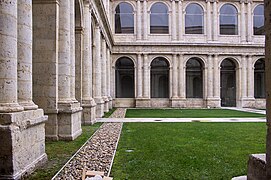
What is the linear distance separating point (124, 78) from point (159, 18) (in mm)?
8400

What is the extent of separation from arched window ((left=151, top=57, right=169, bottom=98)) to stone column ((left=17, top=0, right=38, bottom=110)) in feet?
98.7

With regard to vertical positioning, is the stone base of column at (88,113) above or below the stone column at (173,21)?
below

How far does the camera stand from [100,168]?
6648 mm

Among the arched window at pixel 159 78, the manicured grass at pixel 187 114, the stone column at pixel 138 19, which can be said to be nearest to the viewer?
the manicured grass at pixel 187 114

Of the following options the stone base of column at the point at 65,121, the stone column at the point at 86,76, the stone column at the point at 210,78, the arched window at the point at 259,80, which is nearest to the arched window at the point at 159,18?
the stone column at the point at 210,78

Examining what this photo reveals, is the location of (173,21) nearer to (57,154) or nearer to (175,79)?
(175,79)

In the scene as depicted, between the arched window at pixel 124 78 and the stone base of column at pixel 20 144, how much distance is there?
28.2 meters

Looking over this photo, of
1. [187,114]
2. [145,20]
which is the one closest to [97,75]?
[187,114]

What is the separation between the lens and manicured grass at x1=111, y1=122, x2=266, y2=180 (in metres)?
6.20

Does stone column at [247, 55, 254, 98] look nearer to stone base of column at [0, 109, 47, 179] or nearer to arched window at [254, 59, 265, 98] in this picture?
arched window at [254, 59, 265, 98]

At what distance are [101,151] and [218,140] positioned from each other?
4265mm

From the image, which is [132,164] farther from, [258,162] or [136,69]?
[136,69]

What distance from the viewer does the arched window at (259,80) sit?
123 ft

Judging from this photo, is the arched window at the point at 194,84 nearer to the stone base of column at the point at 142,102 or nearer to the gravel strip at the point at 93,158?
the stone base of column at the point at 142,102
